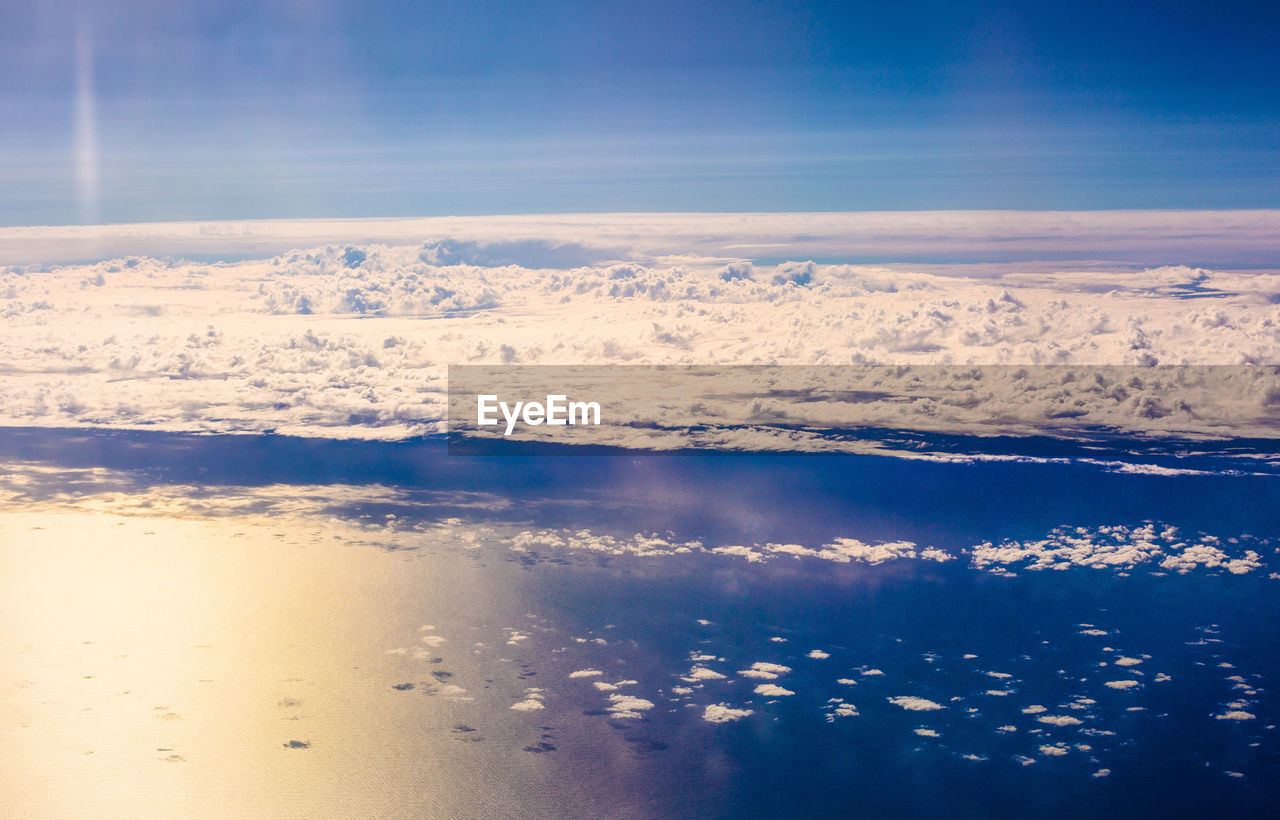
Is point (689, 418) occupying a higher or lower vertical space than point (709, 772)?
higher

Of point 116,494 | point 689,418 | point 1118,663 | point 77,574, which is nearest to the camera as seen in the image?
Result: point 1118,663

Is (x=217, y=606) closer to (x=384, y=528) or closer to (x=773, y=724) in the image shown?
(x=384, y=528)

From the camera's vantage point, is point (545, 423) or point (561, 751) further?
point (545, 423)

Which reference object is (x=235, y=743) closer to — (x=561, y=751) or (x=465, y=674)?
(x=465, y=674)

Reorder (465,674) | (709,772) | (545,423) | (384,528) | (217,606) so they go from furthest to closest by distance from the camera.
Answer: (545,423)
(384,528)
(217,606)
(465,674)
(709,772)

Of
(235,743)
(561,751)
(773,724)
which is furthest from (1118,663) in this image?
(235,743)

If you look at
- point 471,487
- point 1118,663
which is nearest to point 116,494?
point 471,487
